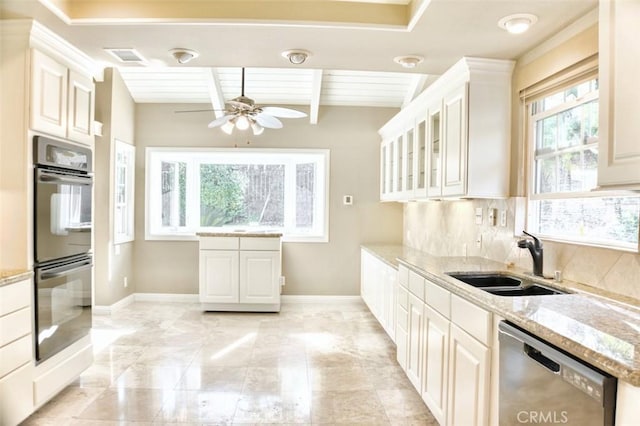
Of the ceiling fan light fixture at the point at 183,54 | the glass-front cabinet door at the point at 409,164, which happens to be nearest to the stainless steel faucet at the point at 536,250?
the glass-front cabinet door at the point at 409,164

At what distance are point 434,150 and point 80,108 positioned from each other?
2788 millimetres

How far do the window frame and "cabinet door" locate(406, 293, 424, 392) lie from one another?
3.03 ft

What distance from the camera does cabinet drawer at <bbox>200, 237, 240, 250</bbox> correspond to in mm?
4898

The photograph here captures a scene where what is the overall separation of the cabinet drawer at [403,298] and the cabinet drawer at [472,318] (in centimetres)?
86

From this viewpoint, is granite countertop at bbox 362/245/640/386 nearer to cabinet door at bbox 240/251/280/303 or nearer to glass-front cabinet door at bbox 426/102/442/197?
glass-front cabinet door at bbox 426/102/442/197

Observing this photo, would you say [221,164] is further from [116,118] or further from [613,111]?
[613,111]

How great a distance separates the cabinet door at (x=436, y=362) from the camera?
7.21ft

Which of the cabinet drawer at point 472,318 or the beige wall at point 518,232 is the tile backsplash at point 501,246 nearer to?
the beige wall at point 518,232

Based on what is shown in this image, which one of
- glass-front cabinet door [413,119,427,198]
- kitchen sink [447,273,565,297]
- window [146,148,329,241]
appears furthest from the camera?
window [146,148,329,241]

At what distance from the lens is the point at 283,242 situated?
5.46 m

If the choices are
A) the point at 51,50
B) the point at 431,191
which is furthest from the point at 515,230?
the point at 51,50

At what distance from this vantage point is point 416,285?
8.98ft

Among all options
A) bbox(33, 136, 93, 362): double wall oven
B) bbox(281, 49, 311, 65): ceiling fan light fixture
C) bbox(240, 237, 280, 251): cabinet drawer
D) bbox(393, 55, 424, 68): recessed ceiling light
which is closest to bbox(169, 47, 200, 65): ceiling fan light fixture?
bbox(281, 49, 311, 65): ceiling fan light fixture

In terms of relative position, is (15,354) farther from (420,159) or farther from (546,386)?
(420,159)
